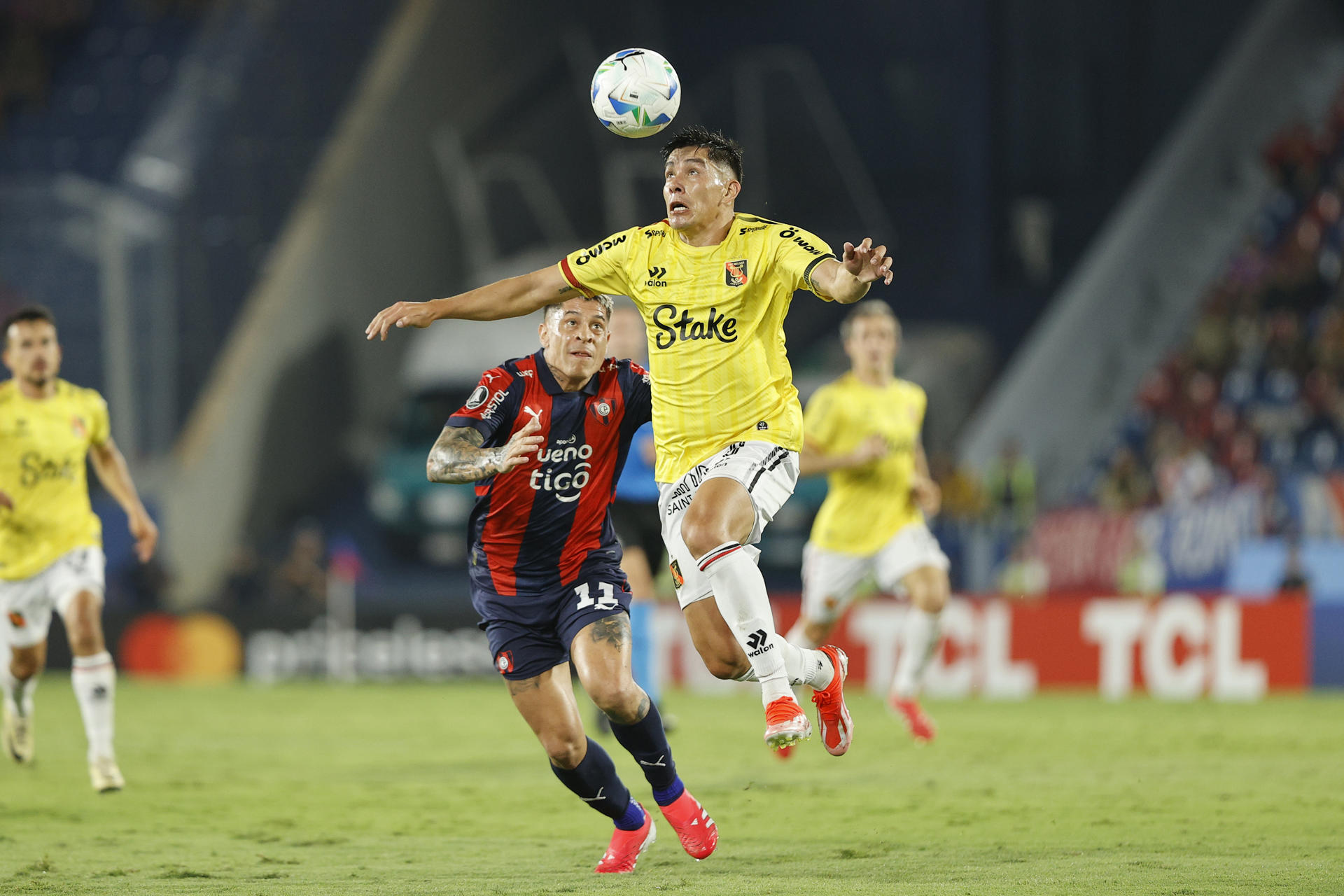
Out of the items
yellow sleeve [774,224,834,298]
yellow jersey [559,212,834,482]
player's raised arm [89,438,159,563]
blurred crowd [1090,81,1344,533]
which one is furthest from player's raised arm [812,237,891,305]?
blurred crowd [1090,81,1344,533]

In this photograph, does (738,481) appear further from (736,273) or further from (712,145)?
(712,145)

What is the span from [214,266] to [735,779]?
17.0 m

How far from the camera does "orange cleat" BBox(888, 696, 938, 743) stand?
11.3 m

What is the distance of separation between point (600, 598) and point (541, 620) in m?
0.27

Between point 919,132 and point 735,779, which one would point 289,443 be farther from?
point 735,779

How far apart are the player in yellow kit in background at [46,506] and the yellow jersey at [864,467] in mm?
4519

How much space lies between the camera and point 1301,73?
25922mm

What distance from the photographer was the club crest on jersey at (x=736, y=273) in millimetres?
7105

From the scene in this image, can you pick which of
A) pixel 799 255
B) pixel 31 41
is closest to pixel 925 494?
pixel 799 255

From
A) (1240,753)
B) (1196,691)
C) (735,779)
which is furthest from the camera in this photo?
(1196,691)

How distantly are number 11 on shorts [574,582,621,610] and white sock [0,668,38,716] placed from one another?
16.0 ft

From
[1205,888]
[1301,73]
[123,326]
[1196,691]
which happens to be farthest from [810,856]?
[1301,73]

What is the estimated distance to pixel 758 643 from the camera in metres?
7.00

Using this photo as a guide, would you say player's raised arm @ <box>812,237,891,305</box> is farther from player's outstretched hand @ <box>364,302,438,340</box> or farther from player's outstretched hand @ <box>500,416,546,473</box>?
player's outstretched hand @ <box>364,302,438,340</box>
